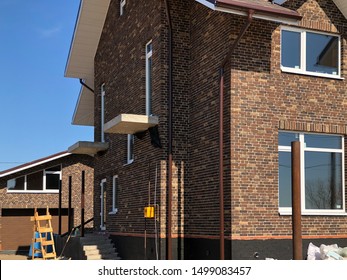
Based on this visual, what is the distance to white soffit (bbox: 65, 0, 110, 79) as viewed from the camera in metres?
20.9

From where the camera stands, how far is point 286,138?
13922mm

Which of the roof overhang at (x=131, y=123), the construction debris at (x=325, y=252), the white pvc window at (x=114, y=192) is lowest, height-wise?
the construction debris at (x=325, y=252)

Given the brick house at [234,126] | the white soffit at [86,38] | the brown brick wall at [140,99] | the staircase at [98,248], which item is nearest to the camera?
the brick house at [234,126]

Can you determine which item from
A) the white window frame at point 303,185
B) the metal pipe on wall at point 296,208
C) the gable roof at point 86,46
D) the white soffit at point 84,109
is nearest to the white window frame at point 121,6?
the gable roof at point 86,46

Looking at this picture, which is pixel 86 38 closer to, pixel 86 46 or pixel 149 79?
pixel 86 46

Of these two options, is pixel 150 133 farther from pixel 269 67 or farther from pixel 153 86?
pixel 269 67

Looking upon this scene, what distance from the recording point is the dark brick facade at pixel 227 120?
43.5 ft

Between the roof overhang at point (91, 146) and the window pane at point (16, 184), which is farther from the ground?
the roof overhang at point (91, 146)

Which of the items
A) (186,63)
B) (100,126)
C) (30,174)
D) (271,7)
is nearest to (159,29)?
(186,63)

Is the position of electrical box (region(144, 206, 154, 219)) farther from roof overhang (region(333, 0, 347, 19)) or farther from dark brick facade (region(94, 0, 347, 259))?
roof overhang (region(333, 0, 347, 19))


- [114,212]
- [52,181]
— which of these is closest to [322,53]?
[114,212]

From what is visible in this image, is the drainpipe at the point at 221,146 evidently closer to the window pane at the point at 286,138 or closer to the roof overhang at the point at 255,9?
the roof overhang at the point at 255,9

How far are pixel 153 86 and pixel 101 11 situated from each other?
20.9ft

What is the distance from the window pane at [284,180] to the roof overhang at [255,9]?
325 cm
